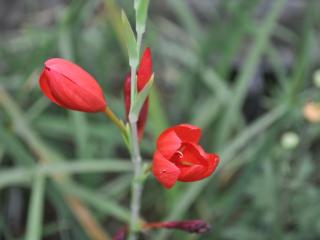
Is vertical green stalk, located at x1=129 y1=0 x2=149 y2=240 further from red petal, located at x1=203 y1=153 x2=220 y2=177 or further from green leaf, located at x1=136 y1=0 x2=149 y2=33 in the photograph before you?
red petal, located at x1=203 y1=153 x2=220 y2=177

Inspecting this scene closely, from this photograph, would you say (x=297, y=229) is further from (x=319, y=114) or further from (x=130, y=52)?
(x=130, y=52)

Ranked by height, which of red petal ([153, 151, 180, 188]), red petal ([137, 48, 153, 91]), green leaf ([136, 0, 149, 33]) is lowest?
red petal ([153, 151, 180, 188])

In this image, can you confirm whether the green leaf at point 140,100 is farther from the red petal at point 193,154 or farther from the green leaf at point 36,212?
the green leaf at point 36,212

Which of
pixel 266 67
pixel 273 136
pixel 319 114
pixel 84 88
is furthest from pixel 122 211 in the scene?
pixel 266 67

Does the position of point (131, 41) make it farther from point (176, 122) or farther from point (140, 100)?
point (176, 122)

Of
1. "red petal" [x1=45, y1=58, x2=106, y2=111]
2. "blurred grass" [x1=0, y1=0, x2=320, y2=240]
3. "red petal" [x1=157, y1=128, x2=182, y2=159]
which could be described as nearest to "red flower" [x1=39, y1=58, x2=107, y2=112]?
"red petal" [x1=45, y1=58, x2=106, y2=111]

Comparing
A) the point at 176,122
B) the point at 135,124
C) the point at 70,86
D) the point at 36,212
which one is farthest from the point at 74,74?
the point at 176,122
